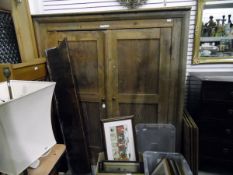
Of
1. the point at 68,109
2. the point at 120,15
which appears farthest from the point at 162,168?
the point at 120,15

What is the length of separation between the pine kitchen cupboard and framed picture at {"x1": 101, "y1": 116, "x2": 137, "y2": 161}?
19 cm

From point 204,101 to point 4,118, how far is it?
180cm

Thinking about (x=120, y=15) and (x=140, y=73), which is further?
(x=140, y=73)

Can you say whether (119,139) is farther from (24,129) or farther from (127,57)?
(24,129)

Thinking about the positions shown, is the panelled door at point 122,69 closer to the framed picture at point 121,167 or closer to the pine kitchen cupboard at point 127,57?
the pine kitchen cupboard at point 127,57

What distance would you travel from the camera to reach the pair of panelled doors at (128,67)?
1746 millimetres

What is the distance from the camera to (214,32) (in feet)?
6.99

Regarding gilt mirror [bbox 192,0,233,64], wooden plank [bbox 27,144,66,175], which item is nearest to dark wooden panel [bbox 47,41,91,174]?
wooden plank [bbox 27,144,66,175]

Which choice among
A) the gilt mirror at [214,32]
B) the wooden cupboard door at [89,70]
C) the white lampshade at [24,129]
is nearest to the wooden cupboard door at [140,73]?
the wooden cupboard door at [89,70]

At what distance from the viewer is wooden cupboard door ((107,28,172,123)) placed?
176 centimetres

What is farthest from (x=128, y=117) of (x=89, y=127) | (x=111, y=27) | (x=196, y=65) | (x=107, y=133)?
(x=196, y=65)

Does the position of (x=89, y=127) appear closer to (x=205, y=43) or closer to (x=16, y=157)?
(x=16, y=157)

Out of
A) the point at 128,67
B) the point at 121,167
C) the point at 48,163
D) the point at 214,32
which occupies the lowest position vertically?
the point at 121,167

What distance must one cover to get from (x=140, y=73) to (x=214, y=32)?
1122 mm
